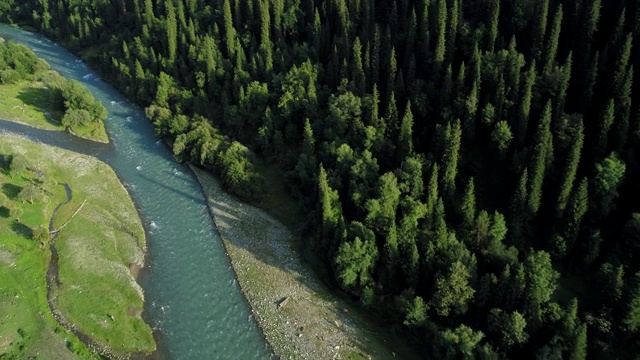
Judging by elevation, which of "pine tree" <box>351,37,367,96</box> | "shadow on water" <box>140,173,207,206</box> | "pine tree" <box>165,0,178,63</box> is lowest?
"shadow on water" <box>140,173,207,206</box>

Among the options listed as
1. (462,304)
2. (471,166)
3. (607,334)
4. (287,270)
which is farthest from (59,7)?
(607,334)

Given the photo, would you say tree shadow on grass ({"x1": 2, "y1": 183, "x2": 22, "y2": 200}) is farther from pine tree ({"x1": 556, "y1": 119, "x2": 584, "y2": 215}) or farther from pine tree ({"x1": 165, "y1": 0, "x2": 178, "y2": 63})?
pine tree ({"x1": 556, "y1": 119, "x2": 584, "y2": 215})

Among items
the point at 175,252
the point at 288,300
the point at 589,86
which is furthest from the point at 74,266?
the point at 589,86

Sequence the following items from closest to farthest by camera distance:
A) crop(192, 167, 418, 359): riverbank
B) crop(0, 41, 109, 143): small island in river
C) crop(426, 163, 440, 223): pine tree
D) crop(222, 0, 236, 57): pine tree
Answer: crop(192, 167, 418, 359): riverbank, crop(426, 163, 440, 223): pine tree, crop(0, 41, 109, 143): small island in river, crop(222, 0, 236, 57): pine tree

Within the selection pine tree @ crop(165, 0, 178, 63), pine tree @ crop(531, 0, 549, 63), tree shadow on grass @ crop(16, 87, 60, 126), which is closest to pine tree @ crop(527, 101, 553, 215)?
pine tree @ crop(531, 0, 549, 63)

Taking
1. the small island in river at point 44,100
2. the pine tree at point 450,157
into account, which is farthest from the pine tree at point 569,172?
the small island in river at point 44,100

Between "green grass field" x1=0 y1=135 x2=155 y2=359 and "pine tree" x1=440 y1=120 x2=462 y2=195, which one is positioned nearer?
"green grass field" x1=0 y1=135 x2=155 y2=359
